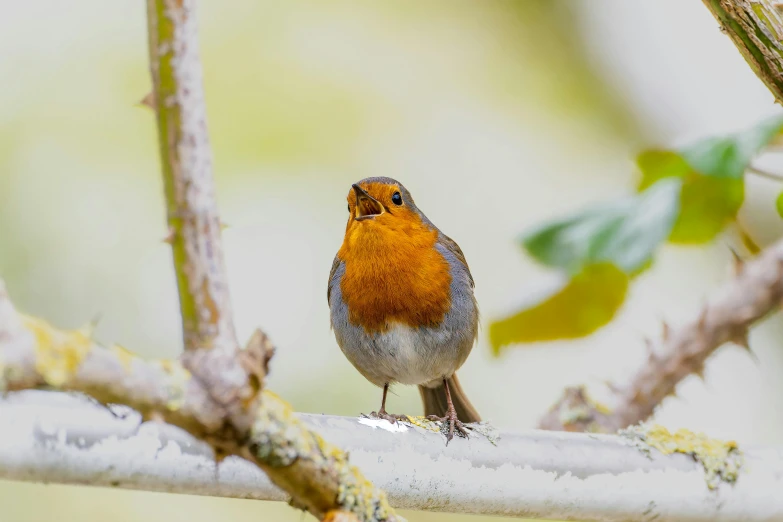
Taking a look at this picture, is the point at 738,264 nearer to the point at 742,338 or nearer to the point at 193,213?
the point at 742,338

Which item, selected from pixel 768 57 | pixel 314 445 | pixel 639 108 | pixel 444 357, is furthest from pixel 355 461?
pixel 639 108

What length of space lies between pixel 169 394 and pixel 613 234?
100 inches

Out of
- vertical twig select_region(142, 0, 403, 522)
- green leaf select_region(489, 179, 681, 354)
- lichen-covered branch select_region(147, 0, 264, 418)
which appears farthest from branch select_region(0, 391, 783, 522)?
green leaf select_region(489, 179, 681, 354)

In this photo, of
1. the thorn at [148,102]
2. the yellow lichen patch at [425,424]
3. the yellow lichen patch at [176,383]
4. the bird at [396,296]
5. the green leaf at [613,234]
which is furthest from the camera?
the bird at [396,296]

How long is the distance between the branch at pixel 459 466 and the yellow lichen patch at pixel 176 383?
0.67m

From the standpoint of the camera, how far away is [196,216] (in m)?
1.12

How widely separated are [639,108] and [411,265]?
4.54 meters

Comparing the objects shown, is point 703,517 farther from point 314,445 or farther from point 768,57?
point 314,445

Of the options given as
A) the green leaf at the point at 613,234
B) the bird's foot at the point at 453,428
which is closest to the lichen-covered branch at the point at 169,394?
the bird's foot at the point at 453,428

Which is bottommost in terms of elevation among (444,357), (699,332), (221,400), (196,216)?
(699,332)

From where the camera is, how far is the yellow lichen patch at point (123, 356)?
1.10 m

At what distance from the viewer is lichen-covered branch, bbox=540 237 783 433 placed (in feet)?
11.8

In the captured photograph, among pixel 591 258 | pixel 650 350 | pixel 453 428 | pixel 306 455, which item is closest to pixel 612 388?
pixel 650 350

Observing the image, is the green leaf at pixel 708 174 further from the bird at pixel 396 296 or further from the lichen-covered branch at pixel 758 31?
the bird at pixel 396 296
